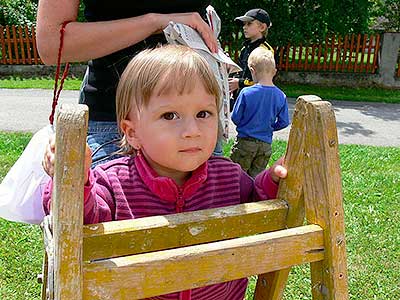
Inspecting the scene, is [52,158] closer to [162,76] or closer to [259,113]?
[162,76]

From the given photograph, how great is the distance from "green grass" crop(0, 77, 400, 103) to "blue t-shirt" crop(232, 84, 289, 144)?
21.1ft

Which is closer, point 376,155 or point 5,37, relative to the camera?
point 376,155

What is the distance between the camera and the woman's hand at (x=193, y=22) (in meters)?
1.55

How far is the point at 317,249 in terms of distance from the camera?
4.23 feet

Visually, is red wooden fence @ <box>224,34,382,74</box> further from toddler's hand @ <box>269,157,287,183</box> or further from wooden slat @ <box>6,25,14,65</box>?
toddler's hand @ <box>269,157,287,183</box>

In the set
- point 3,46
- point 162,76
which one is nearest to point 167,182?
point 162,76

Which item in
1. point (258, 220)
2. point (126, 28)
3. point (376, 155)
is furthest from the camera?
point (376, 155)

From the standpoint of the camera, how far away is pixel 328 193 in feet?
4.18

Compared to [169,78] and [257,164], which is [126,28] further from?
A: [257,164]

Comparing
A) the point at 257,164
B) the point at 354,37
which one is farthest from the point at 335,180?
the point at 354,37

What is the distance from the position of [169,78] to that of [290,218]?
0.50 meters

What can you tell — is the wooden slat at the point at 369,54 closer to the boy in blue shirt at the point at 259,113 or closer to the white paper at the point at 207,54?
the boy in blue shirt at the point at 259,113

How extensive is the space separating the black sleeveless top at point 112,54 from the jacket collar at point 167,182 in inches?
11.2

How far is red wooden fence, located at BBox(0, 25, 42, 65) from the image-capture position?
41.8 ft
